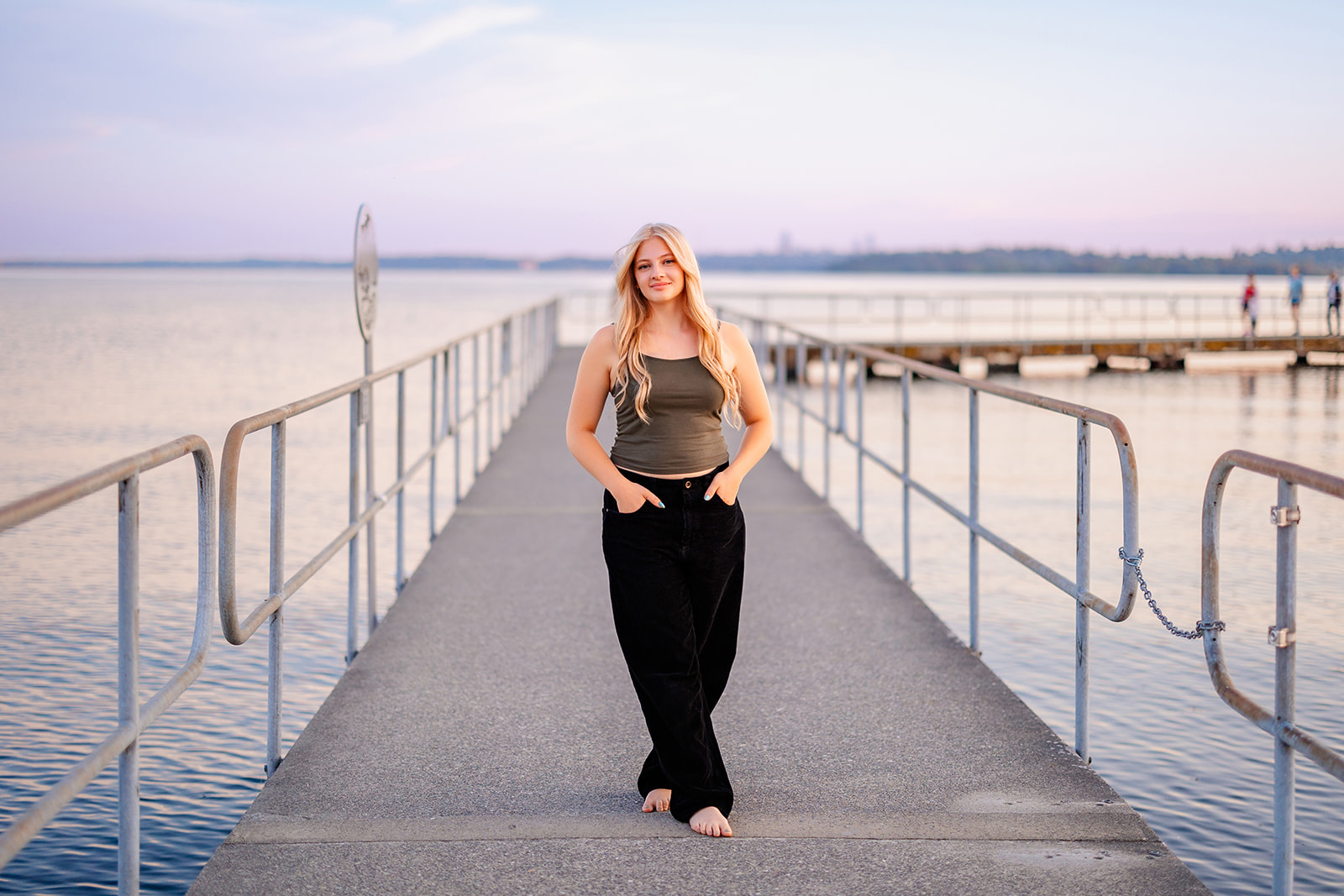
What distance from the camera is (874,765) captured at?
12.6 ft

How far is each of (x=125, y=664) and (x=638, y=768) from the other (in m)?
1.58

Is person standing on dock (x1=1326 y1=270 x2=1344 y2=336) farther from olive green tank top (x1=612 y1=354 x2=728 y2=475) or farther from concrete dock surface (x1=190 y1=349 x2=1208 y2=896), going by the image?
olive green tank top (x1=612 y1=354 x2=728 y2=475)

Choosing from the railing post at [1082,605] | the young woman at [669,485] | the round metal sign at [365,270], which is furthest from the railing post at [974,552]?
the round metal sign at [365,270]

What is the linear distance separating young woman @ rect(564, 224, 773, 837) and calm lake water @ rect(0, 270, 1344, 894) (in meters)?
2.15

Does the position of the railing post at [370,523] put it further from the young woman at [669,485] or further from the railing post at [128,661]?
the railing post at [128,661]

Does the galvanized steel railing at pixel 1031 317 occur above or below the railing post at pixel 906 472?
above

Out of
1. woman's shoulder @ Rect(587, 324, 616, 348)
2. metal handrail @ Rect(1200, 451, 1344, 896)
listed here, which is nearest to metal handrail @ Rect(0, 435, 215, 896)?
woman's shoulder @ Rect(587, 324, 616, 348)

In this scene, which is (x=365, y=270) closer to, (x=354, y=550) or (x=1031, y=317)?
(x=354, y=550)

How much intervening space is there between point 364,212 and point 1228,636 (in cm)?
516

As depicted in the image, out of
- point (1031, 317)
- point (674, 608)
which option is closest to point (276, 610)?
point (674, 608)

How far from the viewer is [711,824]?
330cm

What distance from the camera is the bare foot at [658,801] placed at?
137 inches

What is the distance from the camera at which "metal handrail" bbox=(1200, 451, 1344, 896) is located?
2.59 m

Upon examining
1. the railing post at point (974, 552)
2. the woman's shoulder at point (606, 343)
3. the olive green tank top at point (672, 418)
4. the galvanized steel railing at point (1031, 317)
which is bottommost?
the railing post at point (974, 552)
